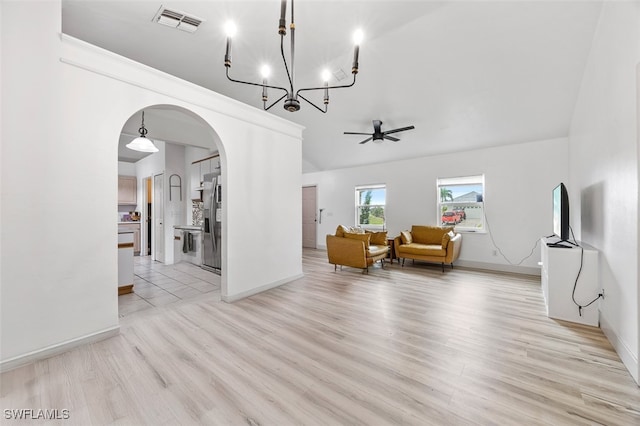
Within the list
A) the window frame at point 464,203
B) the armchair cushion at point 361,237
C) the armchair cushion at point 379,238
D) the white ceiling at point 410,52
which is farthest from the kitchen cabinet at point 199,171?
the window frame at point 464,203

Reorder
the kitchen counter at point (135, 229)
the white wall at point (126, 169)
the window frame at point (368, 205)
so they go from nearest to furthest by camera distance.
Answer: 1. the window frame at point (368, 205)
2. the kitchen counter at point (135, 229)
3. the white wall at point (126, 169)

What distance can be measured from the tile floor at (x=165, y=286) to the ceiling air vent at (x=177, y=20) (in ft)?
10.4

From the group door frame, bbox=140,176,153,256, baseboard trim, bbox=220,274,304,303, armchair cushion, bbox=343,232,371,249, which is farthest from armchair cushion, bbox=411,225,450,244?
door frame, bbox=140,176,153,256

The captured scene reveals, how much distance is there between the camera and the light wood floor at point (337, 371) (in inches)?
56.3

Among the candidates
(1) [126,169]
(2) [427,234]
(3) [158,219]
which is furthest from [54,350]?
(1) [126,169]

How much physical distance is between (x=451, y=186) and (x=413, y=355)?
461 centimetres

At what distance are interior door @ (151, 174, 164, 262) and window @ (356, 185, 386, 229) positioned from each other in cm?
498

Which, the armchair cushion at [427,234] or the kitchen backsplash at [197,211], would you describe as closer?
the armchair cushion at [427,234]

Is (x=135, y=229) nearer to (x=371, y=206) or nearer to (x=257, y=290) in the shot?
(x=257, y=290)

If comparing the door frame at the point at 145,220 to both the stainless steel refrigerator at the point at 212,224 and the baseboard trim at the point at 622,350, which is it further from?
the baseboard trim at the point at 622,350

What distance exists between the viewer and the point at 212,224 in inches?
185

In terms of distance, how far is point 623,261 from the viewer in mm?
1964

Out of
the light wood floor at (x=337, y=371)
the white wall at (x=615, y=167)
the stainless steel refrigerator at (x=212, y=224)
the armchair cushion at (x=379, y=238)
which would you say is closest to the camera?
the light wood floor at (x=337, y=371)

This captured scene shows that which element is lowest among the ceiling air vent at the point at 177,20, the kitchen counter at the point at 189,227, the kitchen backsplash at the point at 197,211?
the kitchen counter at the point at 189,227
